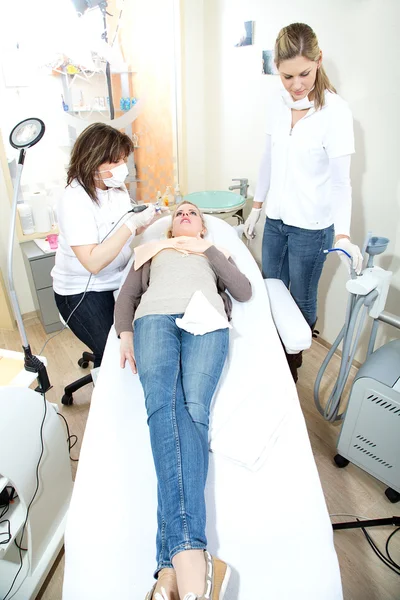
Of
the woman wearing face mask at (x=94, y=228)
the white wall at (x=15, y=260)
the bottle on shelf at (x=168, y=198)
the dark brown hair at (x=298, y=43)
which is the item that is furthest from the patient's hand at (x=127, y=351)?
the bottle on shelf at (x=168, y=198)

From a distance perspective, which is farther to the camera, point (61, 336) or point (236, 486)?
point (61, 336)

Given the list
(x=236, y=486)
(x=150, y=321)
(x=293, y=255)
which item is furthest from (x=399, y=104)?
(x=236, y=486)

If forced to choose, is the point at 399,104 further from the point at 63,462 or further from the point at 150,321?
the point at 63,462

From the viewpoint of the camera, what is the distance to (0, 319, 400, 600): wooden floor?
125 cm

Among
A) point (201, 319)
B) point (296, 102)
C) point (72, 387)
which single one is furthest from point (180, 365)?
point (296, 102)

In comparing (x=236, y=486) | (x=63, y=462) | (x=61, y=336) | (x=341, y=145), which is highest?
(x=341, y=145)

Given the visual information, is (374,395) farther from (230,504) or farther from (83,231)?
(83,231)

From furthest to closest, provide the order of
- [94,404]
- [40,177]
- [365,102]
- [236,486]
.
A: [40,177] < [365,102] < [94,404] < [236,486]

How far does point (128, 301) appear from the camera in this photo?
4.82ft

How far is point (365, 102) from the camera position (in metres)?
1.73

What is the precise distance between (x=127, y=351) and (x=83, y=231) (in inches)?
18.1

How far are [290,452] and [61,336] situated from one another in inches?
73.1

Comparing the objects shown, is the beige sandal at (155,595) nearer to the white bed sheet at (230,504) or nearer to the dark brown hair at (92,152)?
the white bed sheet at (230,504)

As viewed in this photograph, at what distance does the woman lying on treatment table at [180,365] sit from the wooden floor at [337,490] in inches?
10.6
